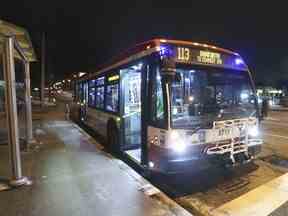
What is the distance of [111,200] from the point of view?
4.46 meters

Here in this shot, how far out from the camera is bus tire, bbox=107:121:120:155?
25.0 feet

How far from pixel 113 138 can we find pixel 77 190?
3.10 meters

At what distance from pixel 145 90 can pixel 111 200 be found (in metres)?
2.25

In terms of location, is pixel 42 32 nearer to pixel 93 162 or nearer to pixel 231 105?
pixel 93 162

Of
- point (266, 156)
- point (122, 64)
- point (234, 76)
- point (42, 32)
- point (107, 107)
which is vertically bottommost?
point (266, 156)

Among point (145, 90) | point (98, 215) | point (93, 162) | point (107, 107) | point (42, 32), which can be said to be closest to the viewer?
point (98, 215)

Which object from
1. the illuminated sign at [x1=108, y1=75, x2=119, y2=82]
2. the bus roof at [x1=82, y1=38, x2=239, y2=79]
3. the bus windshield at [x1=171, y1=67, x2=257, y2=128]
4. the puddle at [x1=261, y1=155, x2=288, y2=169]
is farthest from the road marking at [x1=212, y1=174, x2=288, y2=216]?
the illuminated sign at [x1=108, y1=75, x2=119, y2=82]

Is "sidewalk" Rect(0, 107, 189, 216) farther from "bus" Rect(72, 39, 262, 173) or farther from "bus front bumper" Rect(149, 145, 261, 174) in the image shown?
"bus" Rect(72, 39, 262, 173)

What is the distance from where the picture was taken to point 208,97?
5500 millimetres

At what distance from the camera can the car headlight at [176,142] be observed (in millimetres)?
4781

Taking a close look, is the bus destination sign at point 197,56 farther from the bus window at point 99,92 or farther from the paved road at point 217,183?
the bus window at point 99,92

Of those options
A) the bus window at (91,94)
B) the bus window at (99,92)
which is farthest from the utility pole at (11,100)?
the bus window at (91,94)

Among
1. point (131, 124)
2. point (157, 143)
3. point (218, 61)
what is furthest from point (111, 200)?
point (218, 61)

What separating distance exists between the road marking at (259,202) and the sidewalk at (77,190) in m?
0.92
